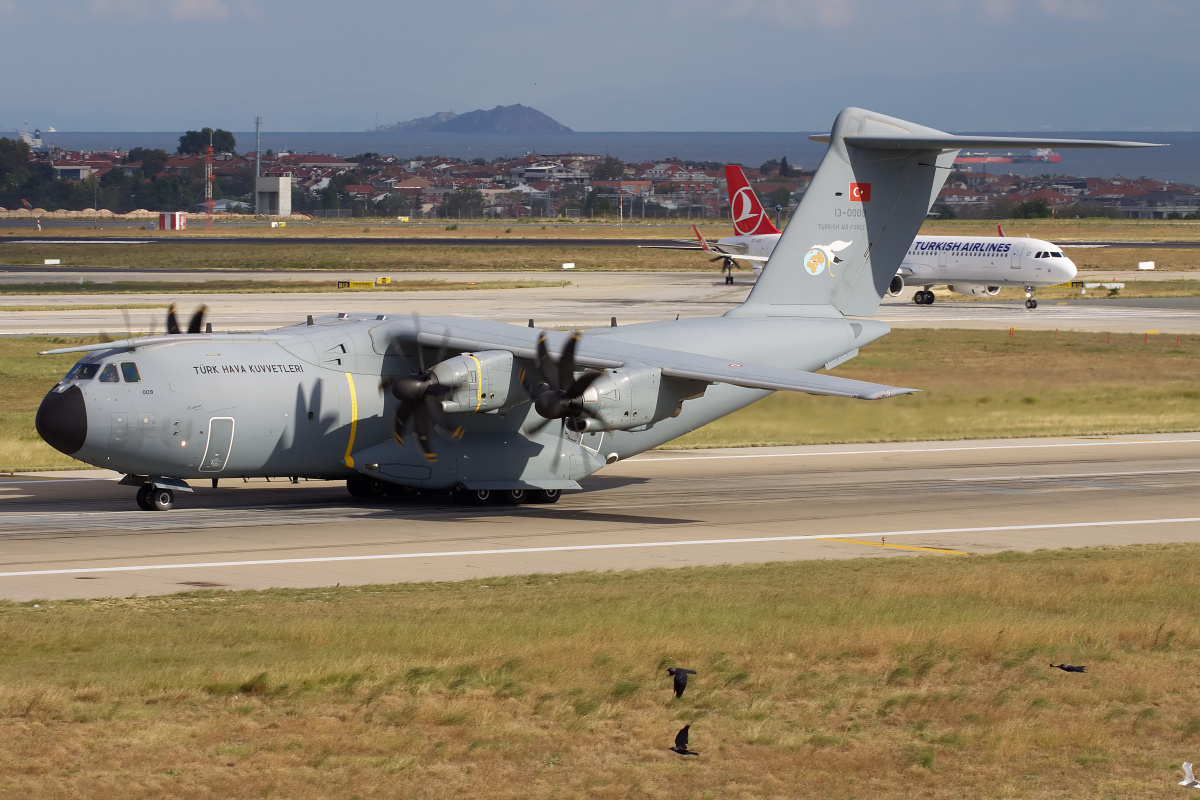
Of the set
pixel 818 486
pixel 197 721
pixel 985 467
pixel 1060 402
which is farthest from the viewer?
pixel 1060 402

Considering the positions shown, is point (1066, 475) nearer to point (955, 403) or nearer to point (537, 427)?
point (955, 403)

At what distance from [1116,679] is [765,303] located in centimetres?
1540

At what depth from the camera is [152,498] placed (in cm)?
2378

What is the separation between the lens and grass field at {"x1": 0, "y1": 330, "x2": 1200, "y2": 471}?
30.2 meters

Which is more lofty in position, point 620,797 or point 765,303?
point 765,303

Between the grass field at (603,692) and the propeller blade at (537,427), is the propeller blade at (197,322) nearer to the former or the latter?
the propeller blade at (537,427)

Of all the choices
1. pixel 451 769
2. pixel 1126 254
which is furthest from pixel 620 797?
pixel 1126 254

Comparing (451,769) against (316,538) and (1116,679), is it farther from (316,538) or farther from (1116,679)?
(316,538)

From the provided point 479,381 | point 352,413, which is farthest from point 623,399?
point 352,413

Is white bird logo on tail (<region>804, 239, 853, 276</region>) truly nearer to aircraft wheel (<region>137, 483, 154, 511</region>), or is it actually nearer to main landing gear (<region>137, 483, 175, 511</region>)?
main landing gear (<region>137, 483, 175, 511</region>)

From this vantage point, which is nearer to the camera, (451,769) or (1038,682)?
(451,769)

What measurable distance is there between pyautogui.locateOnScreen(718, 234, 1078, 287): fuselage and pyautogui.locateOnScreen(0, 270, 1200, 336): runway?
4.80ft

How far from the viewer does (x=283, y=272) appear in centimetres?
8988

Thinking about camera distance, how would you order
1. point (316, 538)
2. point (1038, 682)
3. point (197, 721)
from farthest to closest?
point (316, 538) < point (1038, 682) < point (197, 721)
